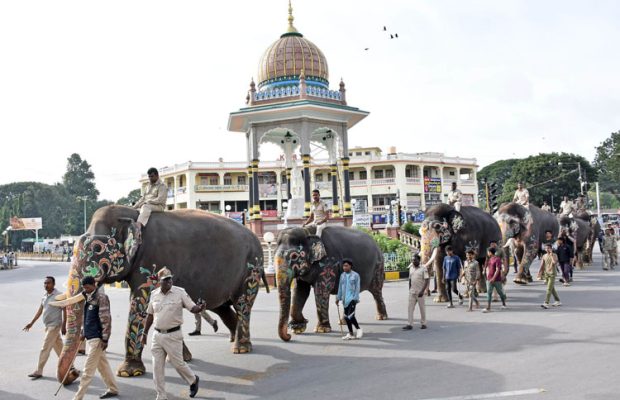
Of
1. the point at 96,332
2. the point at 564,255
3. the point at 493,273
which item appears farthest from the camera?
the point at 564,255

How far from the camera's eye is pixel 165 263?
330 inches

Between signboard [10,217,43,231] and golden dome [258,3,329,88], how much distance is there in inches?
2140

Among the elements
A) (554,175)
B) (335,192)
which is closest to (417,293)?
(335,192)

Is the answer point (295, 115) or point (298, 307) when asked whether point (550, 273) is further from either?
point (295, 115)

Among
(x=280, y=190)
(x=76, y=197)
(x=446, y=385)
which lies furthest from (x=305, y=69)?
(x=76, y=197)

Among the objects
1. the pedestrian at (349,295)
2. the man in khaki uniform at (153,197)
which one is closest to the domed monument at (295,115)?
the pedestrian at (349,295)

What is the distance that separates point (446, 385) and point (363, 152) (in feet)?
236

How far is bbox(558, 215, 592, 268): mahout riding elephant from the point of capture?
2224 cm

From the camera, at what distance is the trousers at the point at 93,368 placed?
6613 mm

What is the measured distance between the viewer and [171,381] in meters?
7.74

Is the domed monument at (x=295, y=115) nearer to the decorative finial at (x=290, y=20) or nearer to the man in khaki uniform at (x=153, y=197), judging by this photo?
the decorative finial at (x=290, y=20)

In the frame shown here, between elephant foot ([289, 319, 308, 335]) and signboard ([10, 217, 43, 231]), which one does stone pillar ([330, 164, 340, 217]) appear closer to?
elephant foot ([289, 319, 308, 335])

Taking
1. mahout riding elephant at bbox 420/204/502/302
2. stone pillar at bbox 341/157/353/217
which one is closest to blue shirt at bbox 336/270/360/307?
mahout riding elephant at bbox 420/204/502/302

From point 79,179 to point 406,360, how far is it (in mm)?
101584
